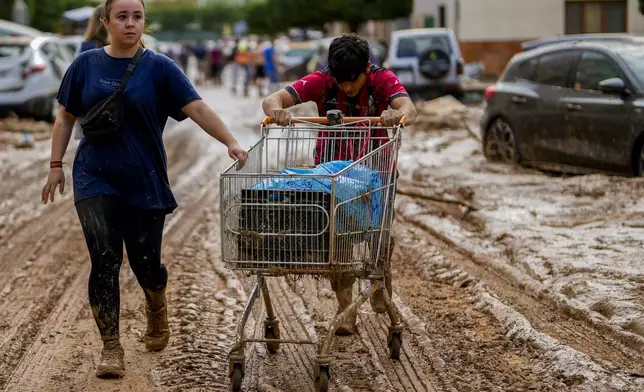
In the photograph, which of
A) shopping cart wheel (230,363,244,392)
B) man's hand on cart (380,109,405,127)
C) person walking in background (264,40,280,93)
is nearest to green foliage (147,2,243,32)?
person walking in background (264,40,280,93)

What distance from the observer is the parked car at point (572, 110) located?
1239 cm

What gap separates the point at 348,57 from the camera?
632 cm

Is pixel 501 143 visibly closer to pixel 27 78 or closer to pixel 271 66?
pixel 27 78

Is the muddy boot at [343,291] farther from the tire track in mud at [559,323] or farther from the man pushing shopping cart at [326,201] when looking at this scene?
the tire track in mud at [559,323]

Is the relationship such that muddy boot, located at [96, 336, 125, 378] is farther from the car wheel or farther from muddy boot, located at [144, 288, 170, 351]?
the car wheel

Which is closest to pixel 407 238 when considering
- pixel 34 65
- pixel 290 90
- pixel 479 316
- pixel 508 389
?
pixel 479 316

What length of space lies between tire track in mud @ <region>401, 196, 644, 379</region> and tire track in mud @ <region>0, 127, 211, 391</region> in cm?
276

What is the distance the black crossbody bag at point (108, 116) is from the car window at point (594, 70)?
7.97 metres

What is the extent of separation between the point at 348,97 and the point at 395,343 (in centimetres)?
140

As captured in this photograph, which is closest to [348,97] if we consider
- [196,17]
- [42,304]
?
[42,304]

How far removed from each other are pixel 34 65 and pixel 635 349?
55.9 ft

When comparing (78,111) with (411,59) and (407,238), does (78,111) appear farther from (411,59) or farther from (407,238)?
(411,59)

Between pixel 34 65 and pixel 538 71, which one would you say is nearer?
pixel 538 71

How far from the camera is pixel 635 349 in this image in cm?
645
